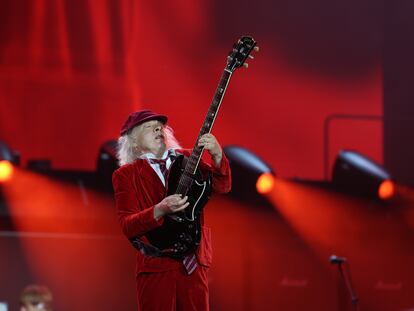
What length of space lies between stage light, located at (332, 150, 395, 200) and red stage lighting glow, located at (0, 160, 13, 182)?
2.83 meters

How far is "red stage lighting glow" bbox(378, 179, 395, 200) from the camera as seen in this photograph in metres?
8.54

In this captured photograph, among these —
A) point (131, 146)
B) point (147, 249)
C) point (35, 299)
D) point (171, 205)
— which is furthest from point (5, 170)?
point (171, 205)

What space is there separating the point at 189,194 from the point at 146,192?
0.85 ft

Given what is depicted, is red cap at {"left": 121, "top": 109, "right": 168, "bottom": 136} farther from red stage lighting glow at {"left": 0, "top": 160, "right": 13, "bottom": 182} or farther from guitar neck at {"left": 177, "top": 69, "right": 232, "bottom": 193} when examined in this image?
red stage lighting glow at {"left": 0, "top": 160, "right": 13, "bottom": 182}

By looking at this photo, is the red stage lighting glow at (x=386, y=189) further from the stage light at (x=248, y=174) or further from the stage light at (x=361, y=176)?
the stage light at (x=248, y=174)

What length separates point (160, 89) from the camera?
880cm

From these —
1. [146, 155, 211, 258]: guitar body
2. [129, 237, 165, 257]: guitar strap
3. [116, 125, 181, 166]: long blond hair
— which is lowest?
[129, 237, 165, 257]: guitar strap

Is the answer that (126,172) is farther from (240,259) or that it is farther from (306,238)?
(306,238)

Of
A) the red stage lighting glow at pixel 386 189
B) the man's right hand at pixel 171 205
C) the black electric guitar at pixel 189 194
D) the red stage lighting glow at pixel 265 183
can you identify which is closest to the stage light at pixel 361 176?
the red stage lighting glow at pixel 386 189

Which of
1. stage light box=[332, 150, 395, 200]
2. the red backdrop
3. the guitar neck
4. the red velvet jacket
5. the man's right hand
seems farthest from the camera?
stage light box=[332, 150, 395, 200]

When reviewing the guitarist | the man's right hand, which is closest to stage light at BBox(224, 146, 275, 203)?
the guitarist

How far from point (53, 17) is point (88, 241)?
6.63ft

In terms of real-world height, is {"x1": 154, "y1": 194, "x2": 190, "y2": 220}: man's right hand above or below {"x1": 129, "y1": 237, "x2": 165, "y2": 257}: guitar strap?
above

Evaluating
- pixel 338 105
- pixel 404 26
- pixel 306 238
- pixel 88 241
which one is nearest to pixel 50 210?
pixel 88 241
